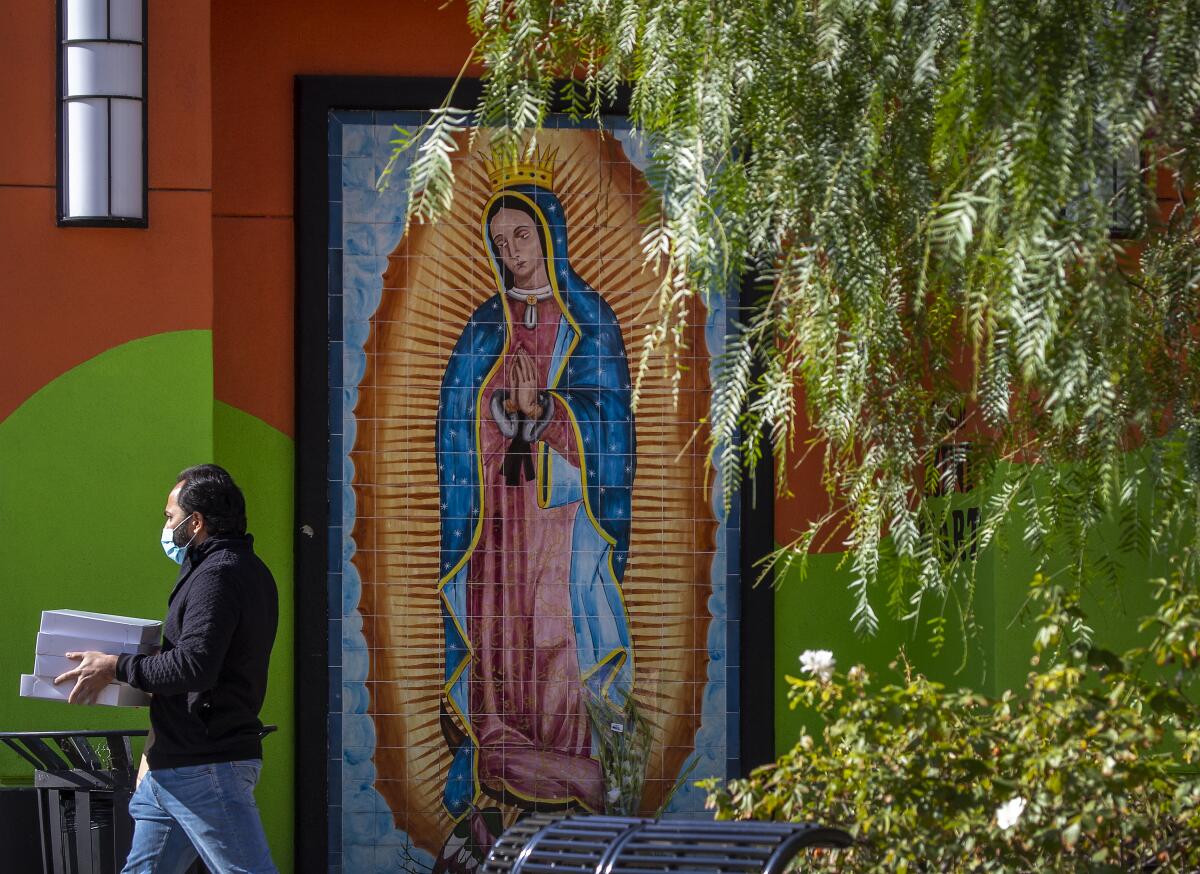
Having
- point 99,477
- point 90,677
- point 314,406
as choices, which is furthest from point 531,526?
point 90,677

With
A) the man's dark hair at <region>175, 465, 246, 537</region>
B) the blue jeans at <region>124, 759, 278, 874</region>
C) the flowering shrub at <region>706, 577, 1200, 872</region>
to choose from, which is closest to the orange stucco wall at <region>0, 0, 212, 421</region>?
the man's dark hair at <region>175, 465, 246, 537</region>

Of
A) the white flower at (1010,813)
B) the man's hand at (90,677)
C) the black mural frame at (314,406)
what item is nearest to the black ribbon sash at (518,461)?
the black mural frame at (314,406)

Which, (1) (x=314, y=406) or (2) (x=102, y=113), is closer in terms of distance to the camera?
(2) (x=102, y=113)

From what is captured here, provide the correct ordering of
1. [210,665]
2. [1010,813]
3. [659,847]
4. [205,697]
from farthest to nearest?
1. [205,697]
2. [210,665]
3. [1010,813]
4. [659,847]

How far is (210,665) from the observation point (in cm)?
429

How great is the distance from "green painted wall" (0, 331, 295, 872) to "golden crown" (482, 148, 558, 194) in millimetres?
1557

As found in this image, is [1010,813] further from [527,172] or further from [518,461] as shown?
[527,172]

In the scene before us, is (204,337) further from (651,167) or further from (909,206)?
(909,206)

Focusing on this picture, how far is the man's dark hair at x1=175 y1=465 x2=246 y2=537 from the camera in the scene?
452 centimetres

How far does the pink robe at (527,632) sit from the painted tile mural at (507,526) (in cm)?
1

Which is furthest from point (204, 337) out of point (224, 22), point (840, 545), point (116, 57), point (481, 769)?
point (840, 545)

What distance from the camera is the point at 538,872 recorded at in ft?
10.8

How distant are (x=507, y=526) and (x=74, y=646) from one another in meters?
2.69

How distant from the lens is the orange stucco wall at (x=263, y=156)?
684cm
